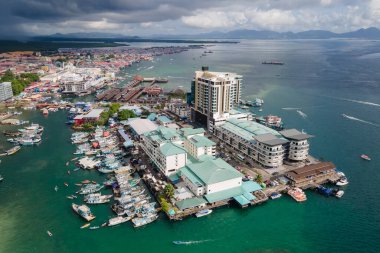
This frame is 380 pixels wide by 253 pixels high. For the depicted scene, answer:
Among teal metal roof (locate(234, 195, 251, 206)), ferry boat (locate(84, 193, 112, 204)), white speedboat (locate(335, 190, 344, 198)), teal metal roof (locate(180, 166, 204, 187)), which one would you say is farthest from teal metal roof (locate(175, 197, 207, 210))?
white speedboat (locate(335, 190, 344, 198))

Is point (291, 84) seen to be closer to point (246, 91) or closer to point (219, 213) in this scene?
point (246, 91)

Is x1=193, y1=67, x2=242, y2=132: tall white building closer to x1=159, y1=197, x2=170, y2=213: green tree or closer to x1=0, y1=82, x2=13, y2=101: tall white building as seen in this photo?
A: x1=159, y1=197, x2=170, y2=213: green tree

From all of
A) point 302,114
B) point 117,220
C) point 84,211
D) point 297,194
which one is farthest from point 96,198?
point 302,114

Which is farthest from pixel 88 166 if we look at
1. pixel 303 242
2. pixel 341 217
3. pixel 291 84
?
pixel 291 84

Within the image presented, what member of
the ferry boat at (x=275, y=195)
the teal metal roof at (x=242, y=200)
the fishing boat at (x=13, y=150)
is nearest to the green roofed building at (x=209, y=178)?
the teal metal roof at (x=242, y=200)

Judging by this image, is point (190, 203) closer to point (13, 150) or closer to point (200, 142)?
point (200, 142)

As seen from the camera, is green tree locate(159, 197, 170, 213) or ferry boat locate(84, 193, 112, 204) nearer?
green tree locate(159, 197, 170, 213)
